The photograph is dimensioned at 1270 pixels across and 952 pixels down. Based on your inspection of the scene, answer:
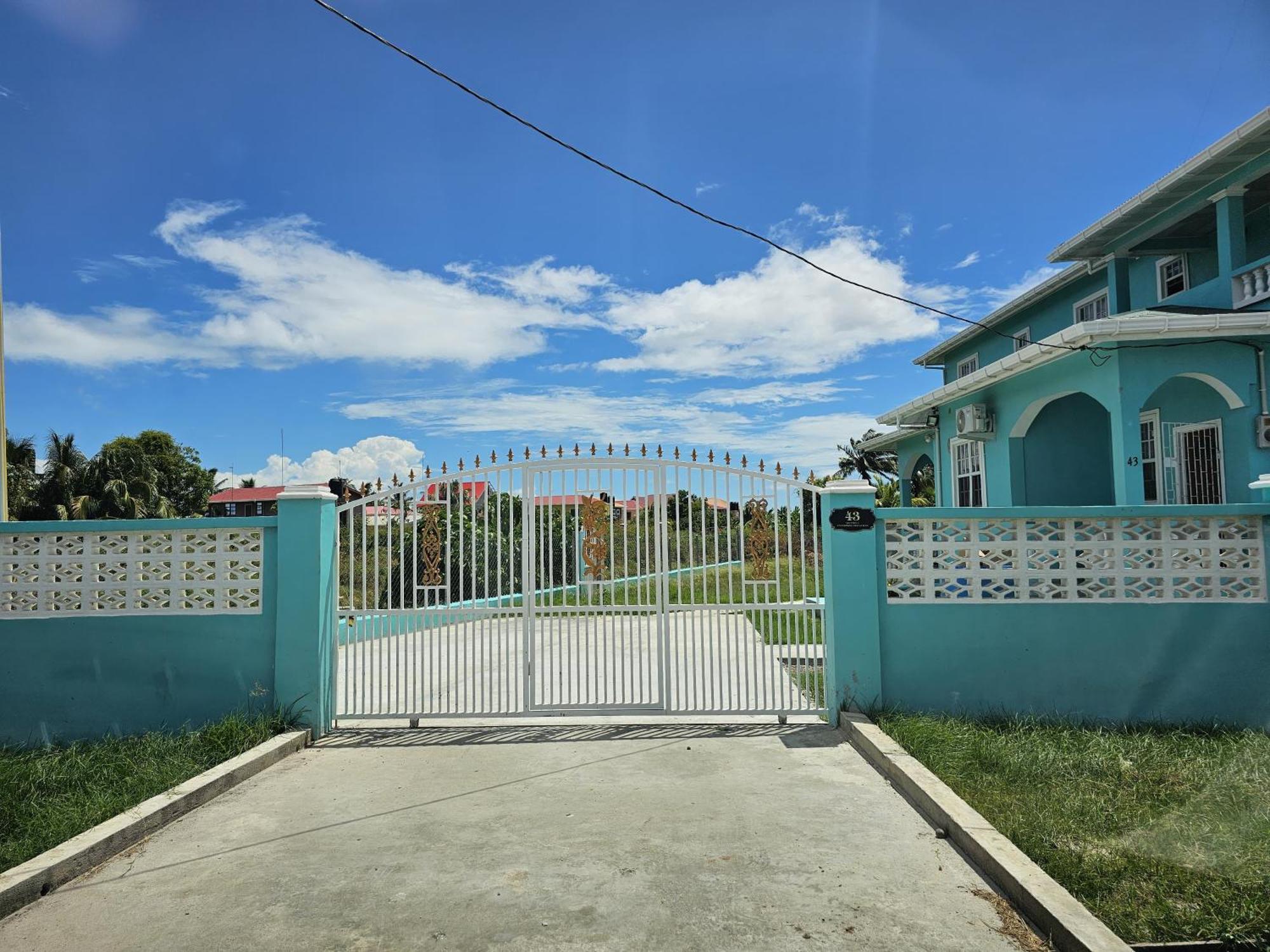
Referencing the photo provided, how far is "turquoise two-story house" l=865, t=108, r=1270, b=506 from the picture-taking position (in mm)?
8469

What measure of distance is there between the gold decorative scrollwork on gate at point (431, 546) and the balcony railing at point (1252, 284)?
30.0ft

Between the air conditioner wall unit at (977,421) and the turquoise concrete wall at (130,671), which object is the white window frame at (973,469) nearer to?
the air conditioner wall unit at (977,421)

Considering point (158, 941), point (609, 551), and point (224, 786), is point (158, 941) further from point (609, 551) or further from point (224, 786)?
point (609, 551)

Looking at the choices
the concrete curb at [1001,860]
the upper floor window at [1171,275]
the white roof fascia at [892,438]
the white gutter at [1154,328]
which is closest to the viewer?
the concrete curb at [1001,860]

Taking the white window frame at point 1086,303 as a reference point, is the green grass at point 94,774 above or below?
below

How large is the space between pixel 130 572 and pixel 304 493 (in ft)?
5.09

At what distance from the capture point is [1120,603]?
6.36m

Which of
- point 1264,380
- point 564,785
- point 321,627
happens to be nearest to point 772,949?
point 564,785

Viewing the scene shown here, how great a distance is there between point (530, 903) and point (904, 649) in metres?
3.93

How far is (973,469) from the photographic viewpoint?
525 inches

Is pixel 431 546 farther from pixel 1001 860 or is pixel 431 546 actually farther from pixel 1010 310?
pixel 1010 310

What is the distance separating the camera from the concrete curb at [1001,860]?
3.13 m

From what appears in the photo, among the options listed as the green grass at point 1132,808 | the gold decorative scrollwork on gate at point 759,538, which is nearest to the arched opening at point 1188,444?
the green grass at point 1132,808

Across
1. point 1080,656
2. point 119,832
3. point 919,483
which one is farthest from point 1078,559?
point 919,483
